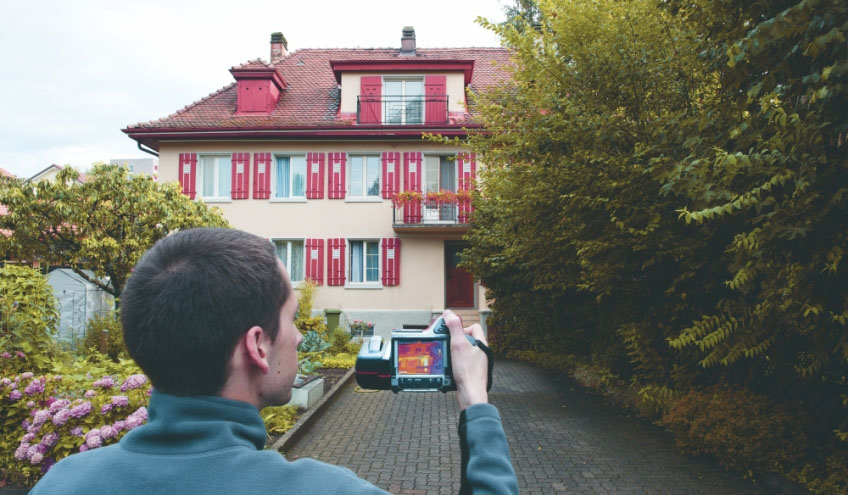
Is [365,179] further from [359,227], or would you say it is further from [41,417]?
[41,417]

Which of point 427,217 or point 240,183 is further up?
point 240,183

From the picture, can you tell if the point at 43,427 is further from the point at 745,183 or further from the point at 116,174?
the point at 116,174

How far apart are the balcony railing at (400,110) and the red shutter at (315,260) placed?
4800 millimetres

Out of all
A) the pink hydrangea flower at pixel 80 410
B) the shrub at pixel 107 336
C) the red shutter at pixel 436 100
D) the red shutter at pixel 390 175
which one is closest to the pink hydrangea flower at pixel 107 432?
the pink hydrangea flower at pixel 80 410

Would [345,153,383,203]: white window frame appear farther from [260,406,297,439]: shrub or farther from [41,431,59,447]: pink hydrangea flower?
[41,431,59,447]: pink hydrangea flower

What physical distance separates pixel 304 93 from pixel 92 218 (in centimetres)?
1340

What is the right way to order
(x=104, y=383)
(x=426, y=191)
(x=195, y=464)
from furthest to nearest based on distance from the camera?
(x=426, y=191)
(x=104, y=383)
(x=195, y=464)

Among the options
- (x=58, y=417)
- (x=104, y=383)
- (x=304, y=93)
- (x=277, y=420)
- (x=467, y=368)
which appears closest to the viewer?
(x=467, y=368)

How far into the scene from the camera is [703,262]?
7.03 meters

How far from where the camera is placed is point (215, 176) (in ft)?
75.2

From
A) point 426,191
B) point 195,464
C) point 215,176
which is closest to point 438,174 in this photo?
point 426,191

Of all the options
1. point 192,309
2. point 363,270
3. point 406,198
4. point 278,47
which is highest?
point 278,47

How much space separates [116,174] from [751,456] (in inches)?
504

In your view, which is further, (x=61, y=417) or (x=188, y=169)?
(x=188, y=169)
